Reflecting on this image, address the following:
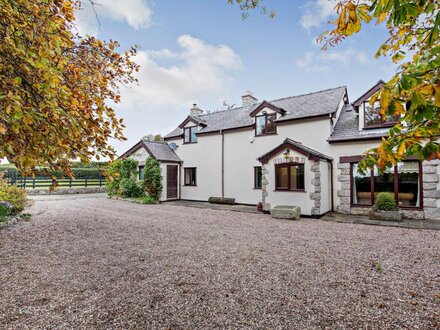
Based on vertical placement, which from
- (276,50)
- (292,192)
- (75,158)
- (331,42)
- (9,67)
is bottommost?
(292,192)

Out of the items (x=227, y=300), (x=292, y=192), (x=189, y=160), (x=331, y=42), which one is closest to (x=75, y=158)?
(x=227, y=300)

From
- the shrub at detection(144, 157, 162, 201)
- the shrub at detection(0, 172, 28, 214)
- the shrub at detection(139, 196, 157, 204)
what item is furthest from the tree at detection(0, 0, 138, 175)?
the shrub at detection(144, 157, 162, 201)

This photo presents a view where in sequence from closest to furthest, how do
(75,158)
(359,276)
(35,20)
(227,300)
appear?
(75,158)
(35,20)
(227,300)
(359,276)

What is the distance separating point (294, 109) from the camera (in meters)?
14.4

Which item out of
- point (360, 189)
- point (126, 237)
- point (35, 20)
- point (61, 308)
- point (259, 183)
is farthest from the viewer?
point (259, 183)

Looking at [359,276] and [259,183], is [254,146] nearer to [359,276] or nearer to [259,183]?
[259,183]

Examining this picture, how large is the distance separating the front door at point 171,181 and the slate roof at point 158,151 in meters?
0.68

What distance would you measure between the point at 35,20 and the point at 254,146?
42.5 feet

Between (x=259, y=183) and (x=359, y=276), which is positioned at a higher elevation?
(x=259, y=183)

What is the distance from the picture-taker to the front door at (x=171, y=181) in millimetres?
17391

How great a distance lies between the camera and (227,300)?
3.83 meters

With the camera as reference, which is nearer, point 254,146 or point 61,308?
point 61,308

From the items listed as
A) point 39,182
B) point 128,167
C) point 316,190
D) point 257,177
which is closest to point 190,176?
point 128,167

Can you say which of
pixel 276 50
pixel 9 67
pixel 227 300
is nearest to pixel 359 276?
pixel 227 300
